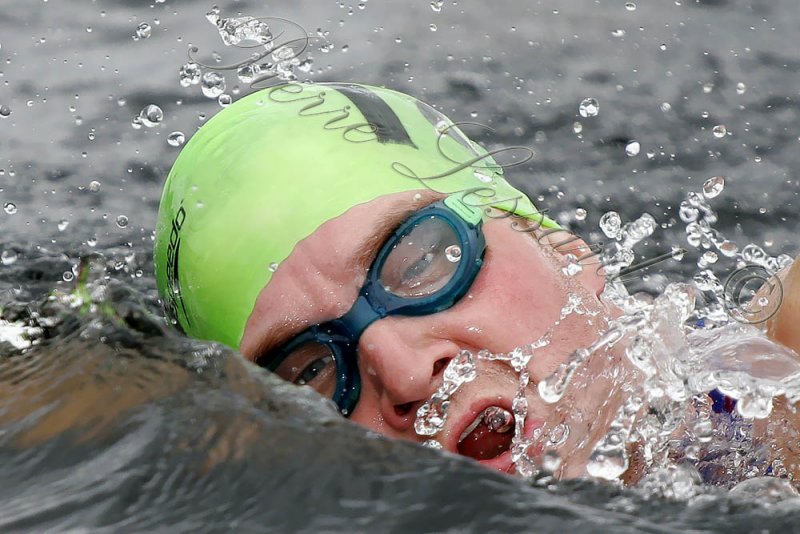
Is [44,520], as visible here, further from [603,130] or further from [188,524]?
[603,130]

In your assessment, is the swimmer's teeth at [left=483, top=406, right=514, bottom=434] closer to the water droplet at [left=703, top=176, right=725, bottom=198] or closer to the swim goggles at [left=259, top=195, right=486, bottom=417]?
the swim goggles at [left=259, top=195, right=486, bottom=417]

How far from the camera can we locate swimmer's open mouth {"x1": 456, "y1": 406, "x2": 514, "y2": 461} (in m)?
2.68

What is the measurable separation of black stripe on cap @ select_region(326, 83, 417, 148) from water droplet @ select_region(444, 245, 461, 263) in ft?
1.28

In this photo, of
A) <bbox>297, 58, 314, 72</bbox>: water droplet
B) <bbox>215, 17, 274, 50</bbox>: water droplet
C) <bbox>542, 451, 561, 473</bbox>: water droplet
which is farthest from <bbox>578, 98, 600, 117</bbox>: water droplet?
<bbox>542, 451, 561, 473</bbox>: water droplet

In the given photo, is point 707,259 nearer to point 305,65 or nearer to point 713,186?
point 713,186

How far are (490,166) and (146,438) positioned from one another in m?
1.50

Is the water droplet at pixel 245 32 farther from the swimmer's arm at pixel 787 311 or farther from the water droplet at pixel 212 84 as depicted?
the swimmer's arm at pixel 787 311

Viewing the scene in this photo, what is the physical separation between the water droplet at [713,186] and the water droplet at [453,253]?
218cm

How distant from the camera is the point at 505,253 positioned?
293 cm

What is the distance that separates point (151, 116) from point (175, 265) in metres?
2.05

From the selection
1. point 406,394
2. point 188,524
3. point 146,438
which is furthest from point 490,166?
point 188,524

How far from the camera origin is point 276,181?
2957mm

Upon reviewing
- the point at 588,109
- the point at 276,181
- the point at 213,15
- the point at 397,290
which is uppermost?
the point at 276,181

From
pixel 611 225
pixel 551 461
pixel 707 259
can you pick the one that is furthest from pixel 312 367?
pixel 707 259
